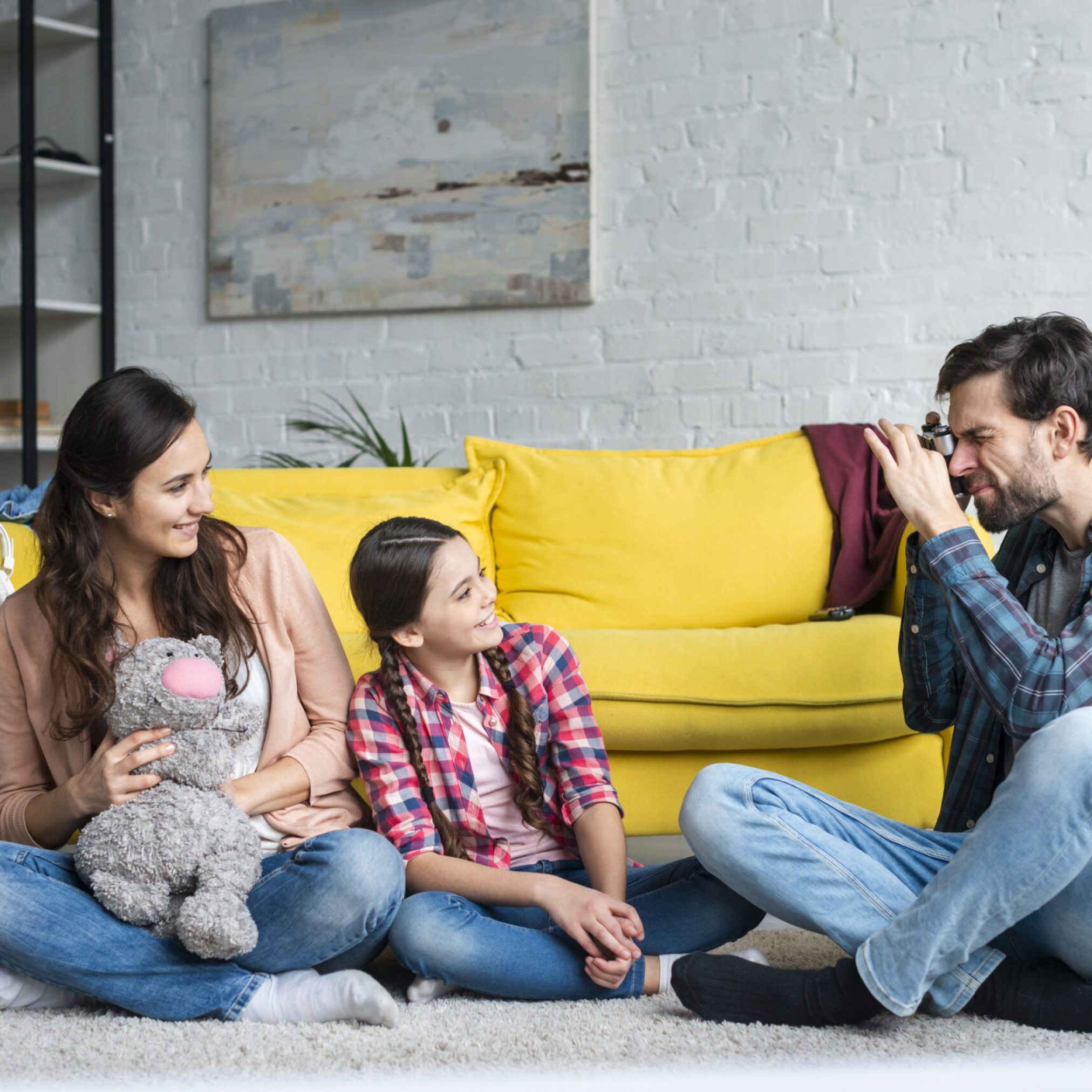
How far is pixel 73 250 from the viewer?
3807 millimetres

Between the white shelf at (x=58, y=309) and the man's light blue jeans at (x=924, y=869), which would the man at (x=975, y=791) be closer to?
the man's light blue jeans at (x=924, y=869)

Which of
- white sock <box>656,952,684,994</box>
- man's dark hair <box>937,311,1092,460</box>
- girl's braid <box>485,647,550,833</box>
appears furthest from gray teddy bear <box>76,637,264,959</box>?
man's dark hair <box>937,311,1092,460</box>

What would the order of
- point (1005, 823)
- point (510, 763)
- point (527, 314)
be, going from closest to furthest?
point (1005, 823) < point (510, 763) < point (527, 314)

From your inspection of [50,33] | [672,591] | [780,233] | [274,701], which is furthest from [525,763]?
[50,33]

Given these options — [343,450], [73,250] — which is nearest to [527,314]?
[343,450]

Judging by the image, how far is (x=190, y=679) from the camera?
1327 millimetres

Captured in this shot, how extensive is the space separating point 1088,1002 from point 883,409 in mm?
2054

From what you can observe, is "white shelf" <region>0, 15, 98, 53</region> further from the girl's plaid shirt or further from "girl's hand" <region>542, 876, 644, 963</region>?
"girl's hand" <region>542, 876, 644, 963</region>

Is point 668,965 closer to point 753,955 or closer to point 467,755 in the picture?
point 753,955

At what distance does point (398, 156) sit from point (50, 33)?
1.25m

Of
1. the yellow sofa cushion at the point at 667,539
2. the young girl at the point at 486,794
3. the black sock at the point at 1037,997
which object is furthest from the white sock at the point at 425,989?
the yellow sofa cushion at the point at 667,539

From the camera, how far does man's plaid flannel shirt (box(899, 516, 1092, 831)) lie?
1241 mm

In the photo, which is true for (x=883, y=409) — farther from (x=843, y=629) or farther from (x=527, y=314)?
(x=843, y=629)

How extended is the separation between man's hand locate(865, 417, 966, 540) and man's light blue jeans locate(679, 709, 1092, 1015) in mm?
282
